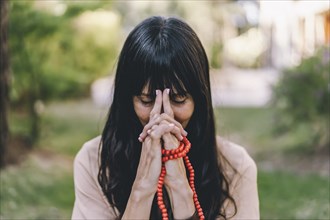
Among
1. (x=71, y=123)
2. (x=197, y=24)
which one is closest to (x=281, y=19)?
(x=197, y=24)

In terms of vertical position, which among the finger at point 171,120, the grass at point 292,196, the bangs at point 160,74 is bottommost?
the grass at point 292,196

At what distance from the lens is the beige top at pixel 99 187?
7.58ft

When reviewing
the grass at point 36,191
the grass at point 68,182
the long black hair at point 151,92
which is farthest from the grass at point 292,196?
the grass at point 36,191

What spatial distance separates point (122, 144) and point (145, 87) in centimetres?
33

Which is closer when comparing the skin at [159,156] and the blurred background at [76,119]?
the skin at [159,156]

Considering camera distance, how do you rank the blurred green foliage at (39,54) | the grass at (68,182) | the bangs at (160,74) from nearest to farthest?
the bangs at (160,74)
the grass at (68,182)
the blurred green foliage at (39,54)

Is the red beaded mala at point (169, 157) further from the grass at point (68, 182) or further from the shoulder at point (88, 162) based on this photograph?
the grass at point (68, 182)

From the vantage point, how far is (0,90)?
16.1ft

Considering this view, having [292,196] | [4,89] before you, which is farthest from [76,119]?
[292,196]

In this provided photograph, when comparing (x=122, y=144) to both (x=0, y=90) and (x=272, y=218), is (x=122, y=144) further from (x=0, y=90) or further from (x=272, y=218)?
(x=0, y=90)

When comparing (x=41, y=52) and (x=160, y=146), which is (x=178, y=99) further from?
(x=41, y=52)

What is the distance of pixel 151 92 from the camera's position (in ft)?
6.81

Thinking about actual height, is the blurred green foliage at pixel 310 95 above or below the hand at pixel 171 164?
below

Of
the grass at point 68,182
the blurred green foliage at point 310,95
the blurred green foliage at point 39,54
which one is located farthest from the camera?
the blurred green foliage at point 310,95
